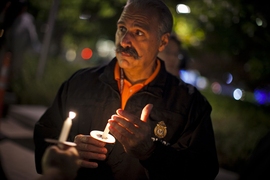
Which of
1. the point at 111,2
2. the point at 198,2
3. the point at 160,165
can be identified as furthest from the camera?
the point at 111,2

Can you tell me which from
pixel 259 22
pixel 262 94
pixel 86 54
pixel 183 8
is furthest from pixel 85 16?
pixel 86 54

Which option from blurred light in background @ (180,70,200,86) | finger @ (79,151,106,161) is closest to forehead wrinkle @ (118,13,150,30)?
finger @ (79,151,106,161)

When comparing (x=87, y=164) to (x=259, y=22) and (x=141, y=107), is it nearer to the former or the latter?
(x=141, y=107)

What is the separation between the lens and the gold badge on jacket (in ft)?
8.82

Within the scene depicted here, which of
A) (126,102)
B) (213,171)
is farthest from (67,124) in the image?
(213,171)

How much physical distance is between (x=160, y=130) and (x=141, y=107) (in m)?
0.20

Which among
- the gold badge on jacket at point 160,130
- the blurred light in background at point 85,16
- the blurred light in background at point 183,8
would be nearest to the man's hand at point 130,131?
the gold badge on jacket at point 160,130

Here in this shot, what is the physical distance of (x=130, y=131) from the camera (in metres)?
2.14

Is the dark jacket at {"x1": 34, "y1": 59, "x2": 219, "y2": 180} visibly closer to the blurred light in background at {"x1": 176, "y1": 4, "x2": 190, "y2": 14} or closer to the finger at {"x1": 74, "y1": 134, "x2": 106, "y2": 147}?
the finger at {"x1": 74, "y1": 134, "x2": 106, "y2": 147}

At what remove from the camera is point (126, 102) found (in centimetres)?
278

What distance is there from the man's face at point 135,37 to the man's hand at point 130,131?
2.24 ft

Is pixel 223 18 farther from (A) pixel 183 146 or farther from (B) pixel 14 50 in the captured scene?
(A) pixel 183 146

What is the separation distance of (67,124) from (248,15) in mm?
5737

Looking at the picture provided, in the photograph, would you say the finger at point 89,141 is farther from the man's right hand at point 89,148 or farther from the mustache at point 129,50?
the mustache at point 129,50
